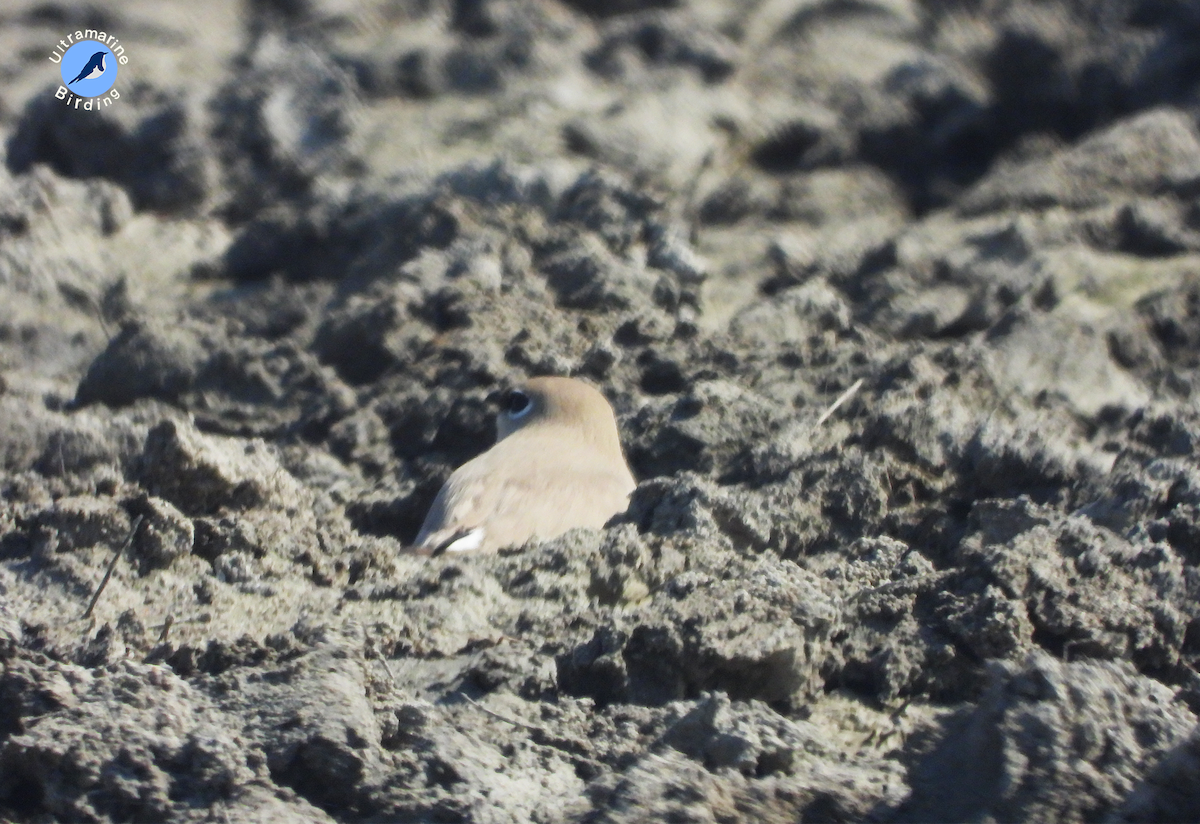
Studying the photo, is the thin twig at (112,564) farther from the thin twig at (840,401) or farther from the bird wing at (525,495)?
the thin twig at (840,401)

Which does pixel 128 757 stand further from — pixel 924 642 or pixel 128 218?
pixel 128 218

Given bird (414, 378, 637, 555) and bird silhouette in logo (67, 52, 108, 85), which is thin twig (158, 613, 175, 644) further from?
bird silhouette in logo (67, 52, 108, 85)

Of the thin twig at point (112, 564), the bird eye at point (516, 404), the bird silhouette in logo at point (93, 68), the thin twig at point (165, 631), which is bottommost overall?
the thin twig at point (165, 631)

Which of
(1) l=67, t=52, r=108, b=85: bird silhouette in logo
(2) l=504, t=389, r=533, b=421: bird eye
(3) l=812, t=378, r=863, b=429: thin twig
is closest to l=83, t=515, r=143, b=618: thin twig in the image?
(2) l=504, t=389, r=533, b=421: bird eye

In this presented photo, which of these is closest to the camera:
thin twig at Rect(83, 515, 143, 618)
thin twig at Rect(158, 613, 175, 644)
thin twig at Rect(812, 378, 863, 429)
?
thin twig at Rect(158, 613, 175, 644)

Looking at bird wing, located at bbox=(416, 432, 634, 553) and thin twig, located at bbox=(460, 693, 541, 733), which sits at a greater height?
bird wing, located at bbox=(416, 432, 634, 553)

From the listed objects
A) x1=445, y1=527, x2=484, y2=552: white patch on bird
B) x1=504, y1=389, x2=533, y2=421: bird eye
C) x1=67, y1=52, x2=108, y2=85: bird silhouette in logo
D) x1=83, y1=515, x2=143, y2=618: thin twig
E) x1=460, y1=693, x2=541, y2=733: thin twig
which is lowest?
x1=460, y1=693, x2=541, y2=733: thin twig

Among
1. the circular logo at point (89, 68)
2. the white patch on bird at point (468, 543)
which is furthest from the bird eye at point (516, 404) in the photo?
the circular logo at point (89, 68)

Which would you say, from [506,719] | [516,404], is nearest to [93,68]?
[516,404]
